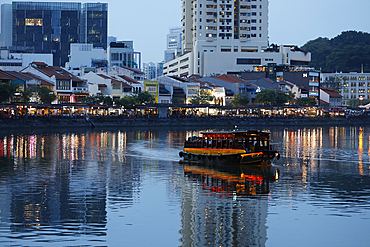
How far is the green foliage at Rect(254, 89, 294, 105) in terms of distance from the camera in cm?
11362

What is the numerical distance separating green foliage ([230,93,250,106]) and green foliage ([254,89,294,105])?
3026 mm

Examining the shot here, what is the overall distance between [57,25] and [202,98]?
330 ft

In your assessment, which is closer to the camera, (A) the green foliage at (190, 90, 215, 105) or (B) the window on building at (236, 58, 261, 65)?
(A) the green foliage at (190, 90, 215, 105)

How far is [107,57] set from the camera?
167375 millimetres

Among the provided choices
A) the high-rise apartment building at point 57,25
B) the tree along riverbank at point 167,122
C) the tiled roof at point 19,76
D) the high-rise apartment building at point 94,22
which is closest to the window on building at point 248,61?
the tree along riverbank at point 167,122

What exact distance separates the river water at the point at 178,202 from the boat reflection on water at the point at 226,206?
4 centimetres

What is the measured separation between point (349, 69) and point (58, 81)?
121 metres

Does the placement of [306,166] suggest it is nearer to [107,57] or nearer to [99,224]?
[99,224]

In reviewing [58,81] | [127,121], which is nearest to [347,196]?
[127,121]

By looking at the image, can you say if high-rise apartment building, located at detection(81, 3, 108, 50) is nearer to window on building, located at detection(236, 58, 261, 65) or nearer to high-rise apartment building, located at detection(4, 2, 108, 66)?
high-rise apartment building, located at detection(4, 2, 108, 66)

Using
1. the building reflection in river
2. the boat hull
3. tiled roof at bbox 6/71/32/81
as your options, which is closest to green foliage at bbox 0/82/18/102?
tiled roof at bbox 6/71/32/81

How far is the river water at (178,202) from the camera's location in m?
18.1

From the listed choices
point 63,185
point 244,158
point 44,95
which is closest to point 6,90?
point 44,95

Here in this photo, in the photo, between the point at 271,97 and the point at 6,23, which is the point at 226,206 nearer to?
the point at 271,97
